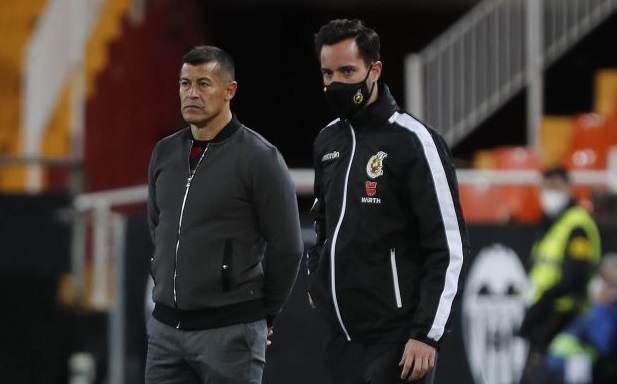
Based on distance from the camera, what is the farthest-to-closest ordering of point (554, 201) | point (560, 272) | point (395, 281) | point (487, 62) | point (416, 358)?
point (487, 62)
point (554, 201)
point (560, 272)
point (395, 281)
point (416, 358)

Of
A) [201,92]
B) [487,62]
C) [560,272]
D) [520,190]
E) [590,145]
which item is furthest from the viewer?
[487,62]

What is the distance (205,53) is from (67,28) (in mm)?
9762

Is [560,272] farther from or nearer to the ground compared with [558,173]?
nearer to the ground

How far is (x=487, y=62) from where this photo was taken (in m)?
16.9

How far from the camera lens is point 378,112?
6055 mm

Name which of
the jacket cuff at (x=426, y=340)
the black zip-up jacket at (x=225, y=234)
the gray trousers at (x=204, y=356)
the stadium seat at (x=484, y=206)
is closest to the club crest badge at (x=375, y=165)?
the black zip-up jacket at (x=225, y=234)

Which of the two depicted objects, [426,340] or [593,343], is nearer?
[426,340]

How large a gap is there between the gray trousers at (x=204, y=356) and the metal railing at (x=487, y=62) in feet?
32.4

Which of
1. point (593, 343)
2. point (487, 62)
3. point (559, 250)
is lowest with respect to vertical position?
point (593, 343)

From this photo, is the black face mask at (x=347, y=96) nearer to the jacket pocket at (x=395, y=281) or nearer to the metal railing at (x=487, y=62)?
the jacket pocket at (x=395, y=281)

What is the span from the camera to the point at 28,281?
1125 centimetres

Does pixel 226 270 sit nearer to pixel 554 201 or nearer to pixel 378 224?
pixel 378 224

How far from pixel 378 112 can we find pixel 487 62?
434 inches

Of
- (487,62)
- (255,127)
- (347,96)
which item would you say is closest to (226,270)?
(347,96)
